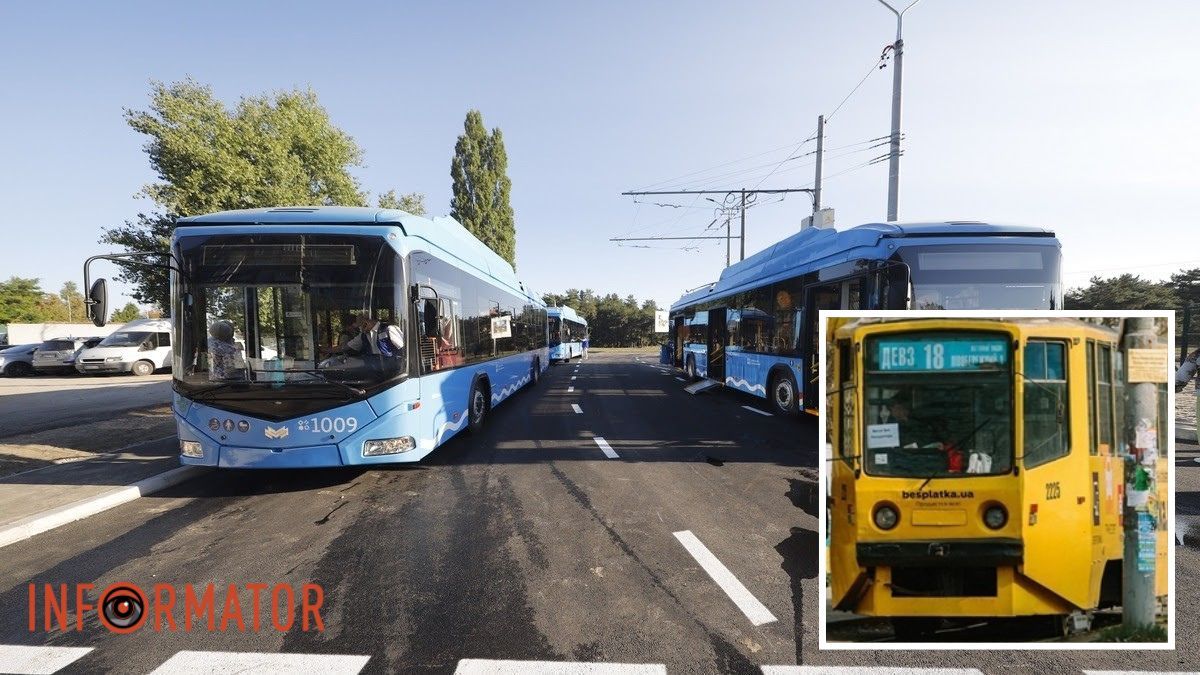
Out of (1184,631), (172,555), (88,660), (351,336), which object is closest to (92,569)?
(172,555)

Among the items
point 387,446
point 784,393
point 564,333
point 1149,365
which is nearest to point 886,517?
point 1149,365

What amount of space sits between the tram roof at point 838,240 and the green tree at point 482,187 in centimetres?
2960

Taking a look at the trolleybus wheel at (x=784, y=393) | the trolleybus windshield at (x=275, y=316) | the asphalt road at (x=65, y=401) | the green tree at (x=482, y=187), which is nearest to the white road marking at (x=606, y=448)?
the trolleybus windshield at (x=275, y=316)

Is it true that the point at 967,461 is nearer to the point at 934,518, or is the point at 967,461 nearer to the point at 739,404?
the point at 934,518

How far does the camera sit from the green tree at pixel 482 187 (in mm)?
38156

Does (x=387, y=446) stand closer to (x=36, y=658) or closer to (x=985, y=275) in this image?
(x=36, y=658)

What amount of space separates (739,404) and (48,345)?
3150cm

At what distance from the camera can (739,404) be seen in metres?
11.7

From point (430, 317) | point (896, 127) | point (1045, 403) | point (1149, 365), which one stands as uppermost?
point (896, 127)

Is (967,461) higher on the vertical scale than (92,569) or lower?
higher

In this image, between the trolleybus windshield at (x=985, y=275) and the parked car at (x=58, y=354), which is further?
the parked car at (x=58, y=354)

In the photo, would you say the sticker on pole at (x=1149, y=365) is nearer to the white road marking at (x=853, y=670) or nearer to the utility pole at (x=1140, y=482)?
the utility pole at (x=1140, y=482)

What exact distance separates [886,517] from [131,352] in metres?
28.9

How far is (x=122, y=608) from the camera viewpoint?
10.0 feet
